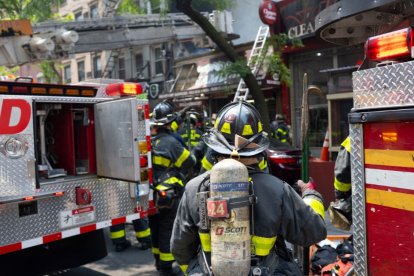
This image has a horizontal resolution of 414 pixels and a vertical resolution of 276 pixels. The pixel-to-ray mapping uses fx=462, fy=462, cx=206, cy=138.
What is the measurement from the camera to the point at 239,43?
672 inches

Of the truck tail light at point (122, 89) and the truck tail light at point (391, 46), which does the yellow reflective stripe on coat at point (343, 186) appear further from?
the truck tail light at point (122, 89)

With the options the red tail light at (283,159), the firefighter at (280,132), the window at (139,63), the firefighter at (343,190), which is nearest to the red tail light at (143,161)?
the firefighter at (343,190)

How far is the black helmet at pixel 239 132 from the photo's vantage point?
2.35 metres

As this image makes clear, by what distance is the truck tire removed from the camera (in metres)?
4.40

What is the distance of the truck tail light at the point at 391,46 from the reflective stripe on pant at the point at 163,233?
3.38m

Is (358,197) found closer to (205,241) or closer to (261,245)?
(261,245)

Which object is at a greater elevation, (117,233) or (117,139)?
(117,139)

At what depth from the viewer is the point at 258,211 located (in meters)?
2.26

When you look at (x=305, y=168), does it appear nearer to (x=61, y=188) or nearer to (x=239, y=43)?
(x=61, y=188)

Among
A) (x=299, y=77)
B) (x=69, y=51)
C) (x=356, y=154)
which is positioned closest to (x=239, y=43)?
(x=299, y=77)

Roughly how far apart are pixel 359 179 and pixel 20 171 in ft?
9.54

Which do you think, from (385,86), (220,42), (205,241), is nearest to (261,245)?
(205,241)

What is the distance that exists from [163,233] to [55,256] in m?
1.15

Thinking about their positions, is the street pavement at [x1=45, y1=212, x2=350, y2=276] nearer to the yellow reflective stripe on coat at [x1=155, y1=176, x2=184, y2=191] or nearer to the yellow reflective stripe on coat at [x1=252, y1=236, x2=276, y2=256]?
the yellow reflective stripe on coat at [x1=155, y1=176, x2=184, y2=191]
